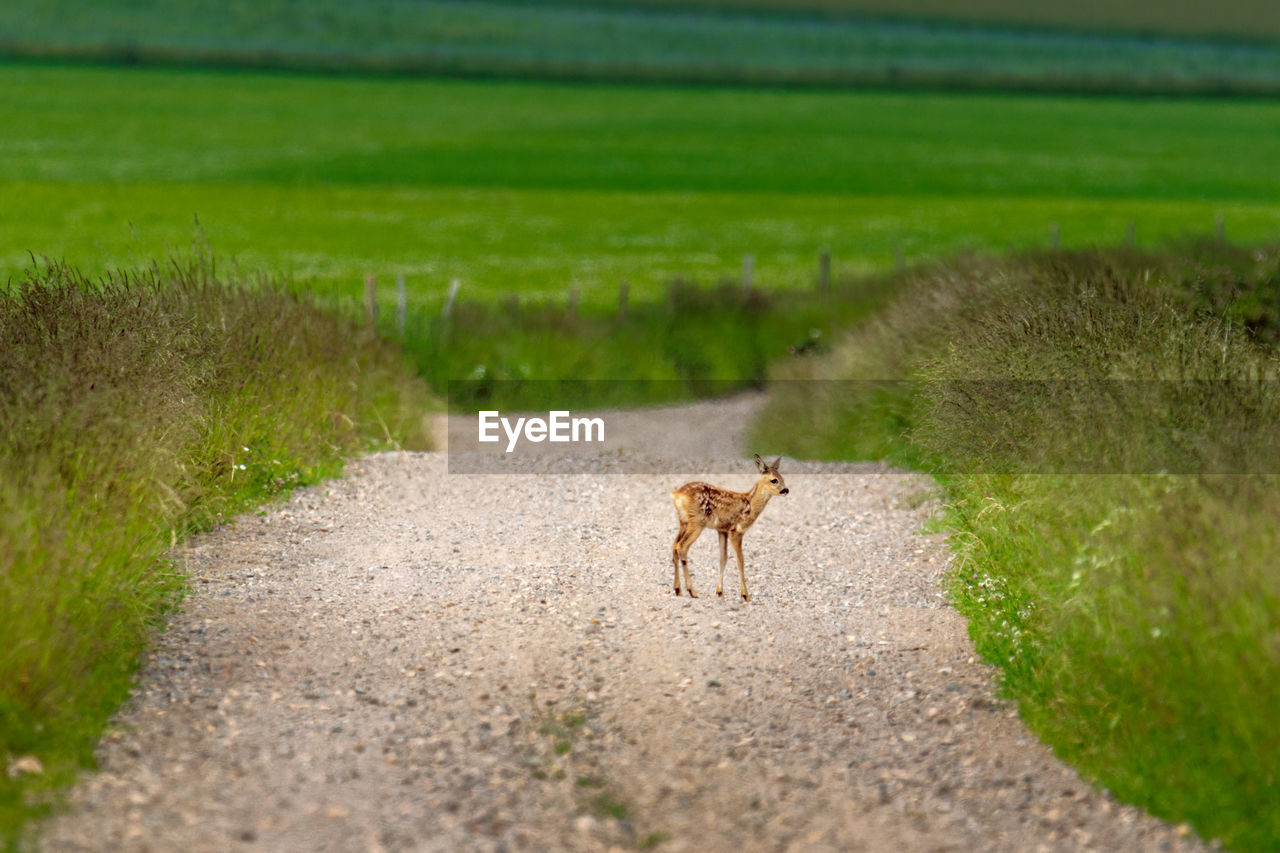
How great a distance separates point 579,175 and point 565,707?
55.8 m

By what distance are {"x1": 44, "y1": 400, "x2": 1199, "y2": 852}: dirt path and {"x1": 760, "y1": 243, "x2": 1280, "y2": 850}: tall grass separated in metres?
0.29

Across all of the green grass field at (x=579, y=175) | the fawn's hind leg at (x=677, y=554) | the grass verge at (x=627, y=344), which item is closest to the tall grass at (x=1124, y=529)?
the fawn's hind leg at (x=677, y=554)

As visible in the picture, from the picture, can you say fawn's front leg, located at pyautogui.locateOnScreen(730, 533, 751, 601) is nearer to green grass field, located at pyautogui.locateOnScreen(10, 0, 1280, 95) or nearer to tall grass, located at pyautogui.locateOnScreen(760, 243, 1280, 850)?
tall grass, located at pyautogui.locateOnScreen(760, 243, 1280, 850)

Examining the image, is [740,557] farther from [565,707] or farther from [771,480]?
[565,707]

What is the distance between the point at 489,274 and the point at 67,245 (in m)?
12.4

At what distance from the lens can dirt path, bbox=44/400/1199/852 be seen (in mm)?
6223

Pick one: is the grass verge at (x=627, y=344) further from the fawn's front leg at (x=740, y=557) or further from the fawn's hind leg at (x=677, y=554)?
the fawn's hind leg at (x=677, y=554)

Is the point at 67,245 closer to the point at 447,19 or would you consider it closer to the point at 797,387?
the point at 797,387

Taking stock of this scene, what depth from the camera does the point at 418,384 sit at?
57.1ft

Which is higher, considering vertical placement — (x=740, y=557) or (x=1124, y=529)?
(x=1124, y=529)

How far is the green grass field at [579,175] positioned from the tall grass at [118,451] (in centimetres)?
1138

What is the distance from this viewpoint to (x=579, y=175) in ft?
202

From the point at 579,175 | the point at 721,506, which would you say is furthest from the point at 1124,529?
the point at 579,175

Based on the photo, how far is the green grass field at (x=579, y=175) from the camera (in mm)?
40250
